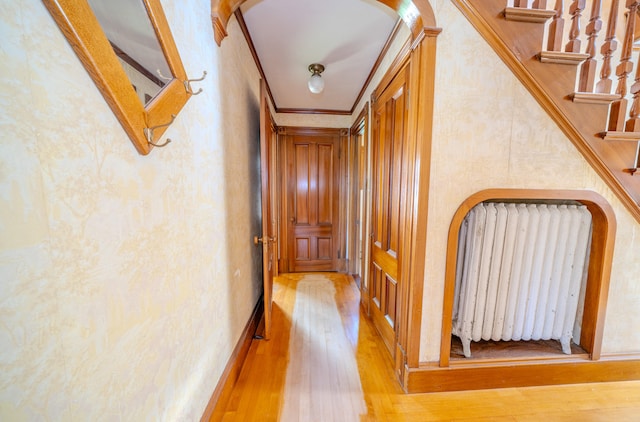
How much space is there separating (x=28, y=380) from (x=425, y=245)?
156cm

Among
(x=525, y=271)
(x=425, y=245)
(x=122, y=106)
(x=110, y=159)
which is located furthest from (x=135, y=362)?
(x=525, y=271)

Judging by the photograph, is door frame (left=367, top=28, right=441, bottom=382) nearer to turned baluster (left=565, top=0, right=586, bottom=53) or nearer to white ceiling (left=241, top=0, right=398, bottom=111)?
white ceiling (left=241, top=0, right=398, bottom=111)

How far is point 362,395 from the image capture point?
146 centimetres

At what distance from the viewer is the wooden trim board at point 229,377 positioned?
1.22m

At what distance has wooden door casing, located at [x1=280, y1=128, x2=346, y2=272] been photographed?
11.6 feet

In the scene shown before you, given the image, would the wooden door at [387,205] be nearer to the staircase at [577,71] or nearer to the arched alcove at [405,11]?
the arched alcove at [405,11]

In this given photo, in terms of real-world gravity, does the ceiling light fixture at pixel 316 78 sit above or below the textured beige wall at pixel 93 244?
above

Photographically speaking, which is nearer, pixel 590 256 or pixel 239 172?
pixel 590 256

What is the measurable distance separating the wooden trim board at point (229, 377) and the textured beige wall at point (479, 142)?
1.32 metres

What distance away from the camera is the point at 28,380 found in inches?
17.4

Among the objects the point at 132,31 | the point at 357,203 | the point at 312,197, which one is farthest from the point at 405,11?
the point at 312,197

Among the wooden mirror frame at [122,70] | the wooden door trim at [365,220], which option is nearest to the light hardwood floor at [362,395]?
the wooden door trim at [365,220]

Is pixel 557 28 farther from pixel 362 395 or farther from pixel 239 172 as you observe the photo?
pixel 362 395

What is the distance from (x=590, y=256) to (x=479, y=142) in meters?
1.13
